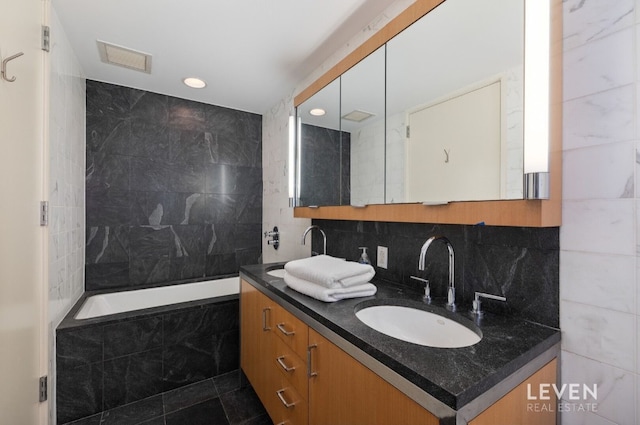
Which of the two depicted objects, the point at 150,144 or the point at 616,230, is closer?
the point at 616,230

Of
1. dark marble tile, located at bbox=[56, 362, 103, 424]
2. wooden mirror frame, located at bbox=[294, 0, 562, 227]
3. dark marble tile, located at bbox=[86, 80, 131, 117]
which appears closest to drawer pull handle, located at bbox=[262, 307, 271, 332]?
wooden mirror frame, located at bbox=[294, 0, 562, 227]

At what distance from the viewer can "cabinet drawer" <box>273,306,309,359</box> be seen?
3.90ft

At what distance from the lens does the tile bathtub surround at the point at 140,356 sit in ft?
5.51

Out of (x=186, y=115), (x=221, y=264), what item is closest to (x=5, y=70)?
(x=186, y=115)

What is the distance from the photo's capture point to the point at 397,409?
0.74 m

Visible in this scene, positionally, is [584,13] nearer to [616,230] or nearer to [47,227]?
[616,230]

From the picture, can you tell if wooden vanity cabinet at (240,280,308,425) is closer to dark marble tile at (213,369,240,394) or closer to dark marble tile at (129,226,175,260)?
dark marble tile at (213,369,240,394)

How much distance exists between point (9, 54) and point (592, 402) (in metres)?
2.36

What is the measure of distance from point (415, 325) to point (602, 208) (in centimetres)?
74

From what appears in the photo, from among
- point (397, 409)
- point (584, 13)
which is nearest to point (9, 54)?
point (397, 409)

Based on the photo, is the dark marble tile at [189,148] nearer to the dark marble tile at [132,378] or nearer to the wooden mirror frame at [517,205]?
the dark marble tile at [132,378]

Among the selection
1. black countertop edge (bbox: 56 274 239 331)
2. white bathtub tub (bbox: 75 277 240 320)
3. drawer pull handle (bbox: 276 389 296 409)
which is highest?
black countertop edge (bbox: 56 274 239 331)

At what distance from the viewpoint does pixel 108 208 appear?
245 cm

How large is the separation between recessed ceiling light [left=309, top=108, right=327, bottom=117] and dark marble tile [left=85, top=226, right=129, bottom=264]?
1967 mm
